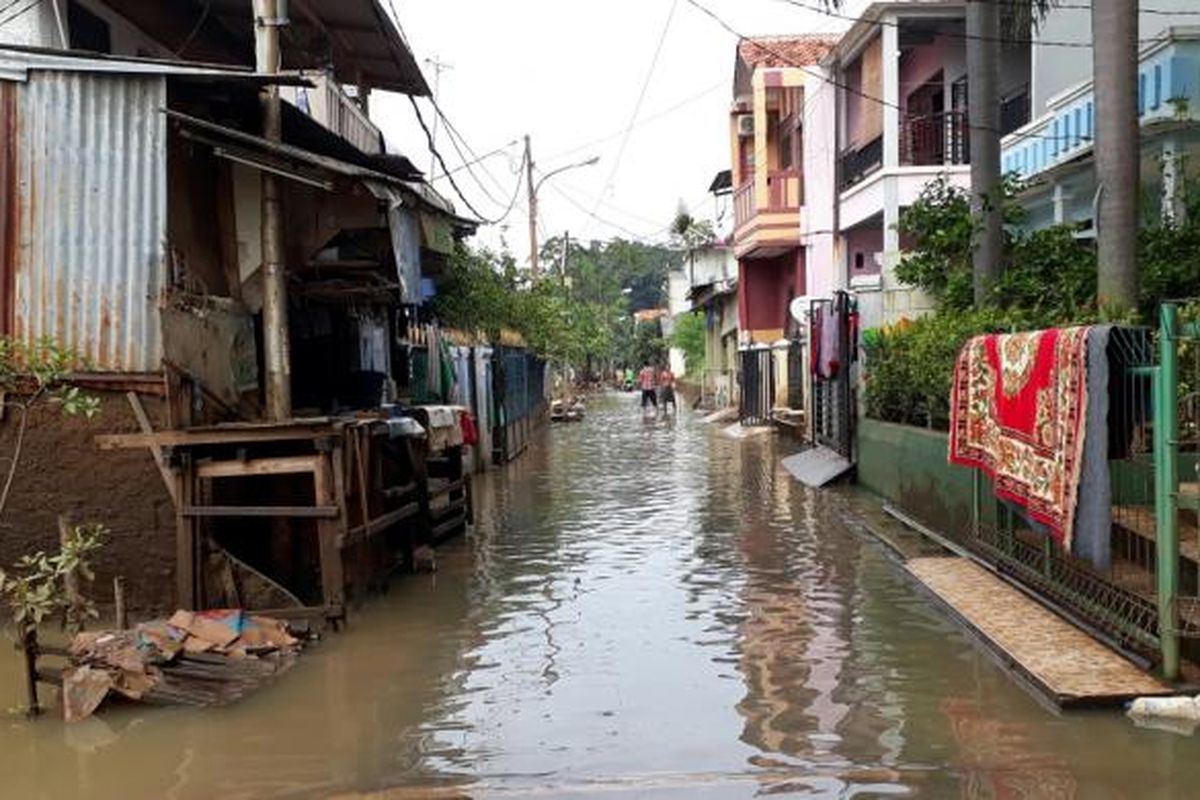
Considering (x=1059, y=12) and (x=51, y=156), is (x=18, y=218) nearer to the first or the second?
(x=51, y=156)

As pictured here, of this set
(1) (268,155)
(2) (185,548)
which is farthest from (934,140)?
(2) (185,548)

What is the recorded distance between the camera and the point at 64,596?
6621 mm

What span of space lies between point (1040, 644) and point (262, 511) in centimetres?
514

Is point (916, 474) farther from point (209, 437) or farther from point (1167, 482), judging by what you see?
point (209, 437)

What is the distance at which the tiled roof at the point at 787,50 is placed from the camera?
29.2 m

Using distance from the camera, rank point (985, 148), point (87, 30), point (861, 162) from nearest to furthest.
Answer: point (87, 30) < point (985, 148) < point (861, 162)

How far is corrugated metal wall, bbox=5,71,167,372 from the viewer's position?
8.31 m

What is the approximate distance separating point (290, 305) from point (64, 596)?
4929 millimetres

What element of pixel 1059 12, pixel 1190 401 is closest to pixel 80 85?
pixel 1190 401

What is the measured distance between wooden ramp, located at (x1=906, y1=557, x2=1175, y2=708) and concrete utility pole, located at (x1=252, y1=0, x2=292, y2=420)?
5276 mm

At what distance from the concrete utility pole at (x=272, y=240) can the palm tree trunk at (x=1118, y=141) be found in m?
6.78

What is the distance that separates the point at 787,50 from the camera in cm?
2977

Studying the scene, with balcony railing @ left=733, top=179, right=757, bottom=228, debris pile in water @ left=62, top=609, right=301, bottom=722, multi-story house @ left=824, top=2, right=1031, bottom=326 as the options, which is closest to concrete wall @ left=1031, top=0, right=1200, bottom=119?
multi-story house @ left=824, top=2, right=1031, bottom=326

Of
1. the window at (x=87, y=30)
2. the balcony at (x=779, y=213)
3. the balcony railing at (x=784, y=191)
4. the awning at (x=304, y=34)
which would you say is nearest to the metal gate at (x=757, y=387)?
the balcony at (x=779, y=213)
